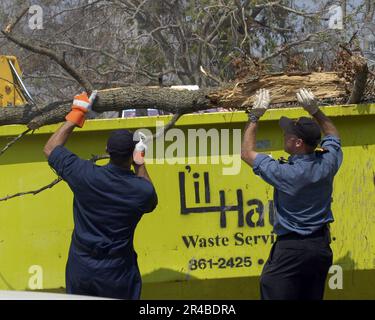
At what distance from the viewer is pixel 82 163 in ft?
12.2

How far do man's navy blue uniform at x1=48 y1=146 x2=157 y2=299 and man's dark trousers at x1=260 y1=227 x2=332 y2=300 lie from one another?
0.72 meters

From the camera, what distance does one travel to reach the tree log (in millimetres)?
4363

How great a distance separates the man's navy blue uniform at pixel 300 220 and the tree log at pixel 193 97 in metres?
0.75

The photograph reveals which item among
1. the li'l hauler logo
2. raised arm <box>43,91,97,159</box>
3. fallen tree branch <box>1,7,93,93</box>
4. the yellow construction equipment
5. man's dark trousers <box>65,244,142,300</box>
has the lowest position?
man's dark trousers <box>65,244,142,300</box>

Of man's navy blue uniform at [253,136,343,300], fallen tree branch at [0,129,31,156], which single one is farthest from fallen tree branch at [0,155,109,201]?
man's navy blue uniform at [253,136,343,300]

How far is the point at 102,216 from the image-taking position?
12.2 feet

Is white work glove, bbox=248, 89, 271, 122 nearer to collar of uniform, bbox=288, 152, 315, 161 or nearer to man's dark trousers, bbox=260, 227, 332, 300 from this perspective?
collar of uniform, bbox=288, 152, 315, 161

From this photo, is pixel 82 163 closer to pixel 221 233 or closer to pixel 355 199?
pixel 221 233

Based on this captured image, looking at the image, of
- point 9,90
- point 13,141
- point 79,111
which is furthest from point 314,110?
point 9,90

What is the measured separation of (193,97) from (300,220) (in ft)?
3.88

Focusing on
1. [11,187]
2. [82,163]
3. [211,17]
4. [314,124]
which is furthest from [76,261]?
[211,17]

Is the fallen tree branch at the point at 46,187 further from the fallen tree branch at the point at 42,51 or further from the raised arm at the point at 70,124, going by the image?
the raised arm at the point at 70,124

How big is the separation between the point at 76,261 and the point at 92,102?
0.97 m

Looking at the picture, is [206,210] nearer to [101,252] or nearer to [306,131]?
[101,252]
